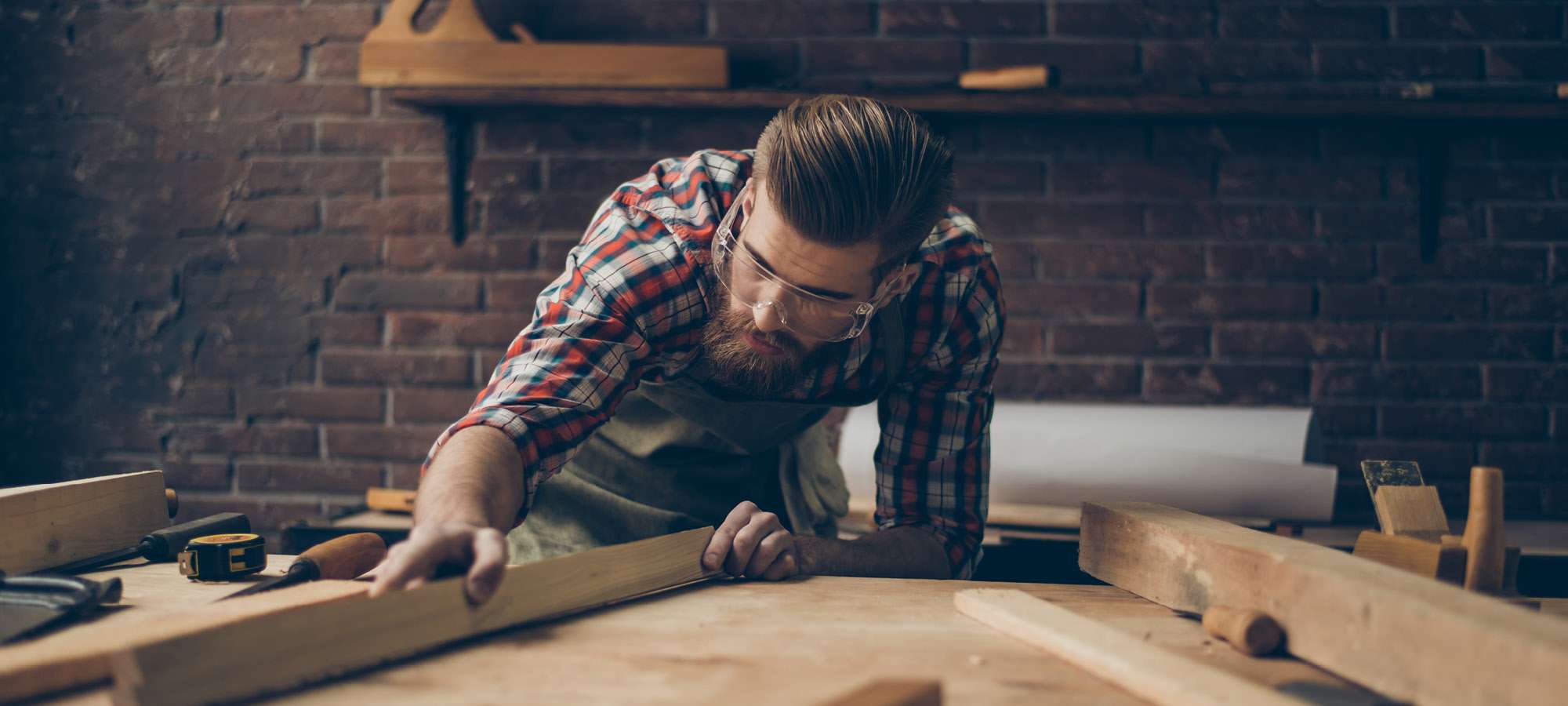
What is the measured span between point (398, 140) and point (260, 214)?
36cm

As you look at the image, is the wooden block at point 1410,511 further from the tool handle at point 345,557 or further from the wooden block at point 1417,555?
the tool handle at point 345,557

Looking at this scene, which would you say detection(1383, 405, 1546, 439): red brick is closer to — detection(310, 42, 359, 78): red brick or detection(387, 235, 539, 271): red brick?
detection(387, 235, 539, 271): red brick

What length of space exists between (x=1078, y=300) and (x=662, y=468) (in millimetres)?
1126

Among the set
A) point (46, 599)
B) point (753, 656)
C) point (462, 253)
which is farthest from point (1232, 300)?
point (46, 599)

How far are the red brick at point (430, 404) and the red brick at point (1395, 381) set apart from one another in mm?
1878

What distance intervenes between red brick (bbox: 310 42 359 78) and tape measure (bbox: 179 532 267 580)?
1577mm

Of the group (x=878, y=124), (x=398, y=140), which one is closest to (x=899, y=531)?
(x=878, y=124)

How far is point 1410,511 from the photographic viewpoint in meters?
1.02

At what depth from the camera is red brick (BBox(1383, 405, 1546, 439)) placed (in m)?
2.27

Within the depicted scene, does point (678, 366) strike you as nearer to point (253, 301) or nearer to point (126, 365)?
point (253, 301)

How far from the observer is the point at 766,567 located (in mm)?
1134

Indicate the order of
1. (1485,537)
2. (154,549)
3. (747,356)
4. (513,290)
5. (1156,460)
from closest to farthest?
(1485,537) < (154,549) < (747,356) < (1156,460) < (513,290)

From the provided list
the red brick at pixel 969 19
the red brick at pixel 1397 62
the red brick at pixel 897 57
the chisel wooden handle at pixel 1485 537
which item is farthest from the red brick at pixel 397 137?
the chisel wooden handle at pixel 1485 537

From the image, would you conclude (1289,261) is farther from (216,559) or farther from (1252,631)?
(216,559)
